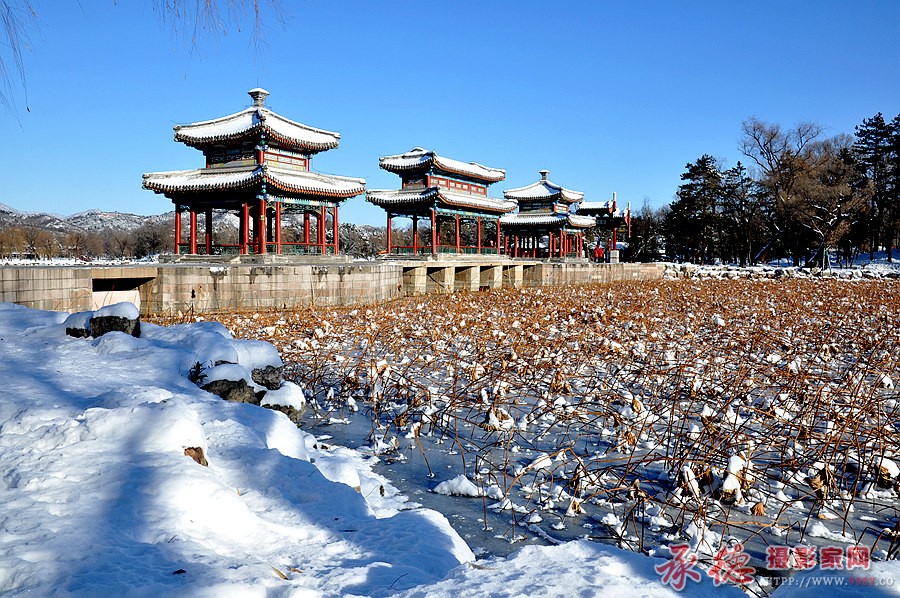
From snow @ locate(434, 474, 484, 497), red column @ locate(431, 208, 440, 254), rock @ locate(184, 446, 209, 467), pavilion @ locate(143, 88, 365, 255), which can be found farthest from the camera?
red column @ locate(431, 208, 440, 254)

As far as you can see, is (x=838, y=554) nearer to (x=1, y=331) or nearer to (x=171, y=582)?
(x=171, y=582)

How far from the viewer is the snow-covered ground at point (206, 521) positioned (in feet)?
5.75

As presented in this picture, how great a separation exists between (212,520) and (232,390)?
8.47ft

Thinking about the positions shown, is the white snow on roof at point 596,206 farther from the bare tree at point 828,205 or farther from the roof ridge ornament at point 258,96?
the roof ridge ornament at point 258,96

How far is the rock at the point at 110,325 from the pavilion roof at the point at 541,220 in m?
30.9

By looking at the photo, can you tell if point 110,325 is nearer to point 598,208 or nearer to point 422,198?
point 422,198

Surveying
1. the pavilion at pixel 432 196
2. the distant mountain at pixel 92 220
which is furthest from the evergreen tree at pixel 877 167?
the distant mountain at pixel 92 220

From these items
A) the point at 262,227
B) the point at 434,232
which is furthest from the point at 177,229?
the point at 434,232

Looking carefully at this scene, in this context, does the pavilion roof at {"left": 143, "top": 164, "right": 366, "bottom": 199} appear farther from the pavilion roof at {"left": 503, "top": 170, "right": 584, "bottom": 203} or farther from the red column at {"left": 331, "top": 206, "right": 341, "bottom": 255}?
the pavilion roof at {"left": 503, "top": 170, "right": 584, "bottom": 203}

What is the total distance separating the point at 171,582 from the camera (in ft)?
5.67

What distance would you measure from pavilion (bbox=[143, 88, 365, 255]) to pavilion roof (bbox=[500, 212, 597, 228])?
1730 cm

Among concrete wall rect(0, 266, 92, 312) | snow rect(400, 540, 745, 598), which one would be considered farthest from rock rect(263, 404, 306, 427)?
concrete wall rect(0, 266, 92, 312)

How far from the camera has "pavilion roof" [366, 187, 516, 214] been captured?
24906mm

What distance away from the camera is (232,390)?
4730 millimetres
